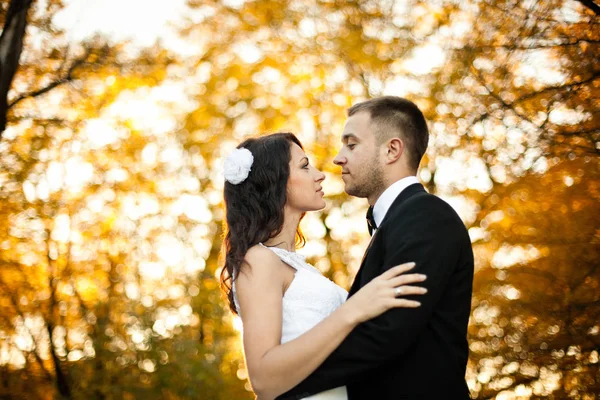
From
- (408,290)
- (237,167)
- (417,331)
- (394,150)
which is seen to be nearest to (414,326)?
(417,331)

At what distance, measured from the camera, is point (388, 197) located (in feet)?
11.5

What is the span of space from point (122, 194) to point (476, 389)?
7.05 m

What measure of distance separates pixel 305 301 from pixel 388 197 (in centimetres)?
70

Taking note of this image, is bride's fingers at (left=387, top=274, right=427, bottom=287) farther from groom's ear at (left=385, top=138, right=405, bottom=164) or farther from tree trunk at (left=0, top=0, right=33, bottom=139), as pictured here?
tree trunk at (left=0, top=0, right=33, bottom=139)

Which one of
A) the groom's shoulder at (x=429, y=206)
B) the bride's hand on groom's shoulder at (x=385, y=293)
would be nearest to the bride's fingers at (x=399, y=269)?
the bride's hand on groom's shoulder at (x=385, y=293)

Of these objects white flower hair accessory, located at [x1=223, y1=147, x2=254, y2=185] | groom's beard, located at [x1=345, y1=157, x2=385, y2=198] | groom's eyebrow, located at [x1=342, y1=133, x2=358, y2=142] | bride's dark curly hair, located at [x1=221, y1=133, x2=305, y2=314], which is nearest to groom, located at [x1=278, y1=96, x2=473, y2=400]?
groom's beard, located at [x1=345, y1=157, x2=385, y2=198]

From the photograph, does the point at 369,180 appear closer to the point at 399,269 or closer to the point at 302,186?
the point at 302,186

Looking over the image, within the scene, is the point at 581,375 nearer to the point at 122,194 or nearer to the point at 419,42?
the point at 419,42

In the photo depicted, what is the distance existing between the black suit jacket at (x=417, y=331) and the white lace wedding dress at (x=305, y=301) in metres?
0.37

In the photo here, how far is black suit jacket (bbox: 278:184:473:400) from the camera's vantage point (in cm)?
293

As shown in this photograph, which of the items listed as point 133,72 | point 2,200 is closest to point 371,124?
point 133,72

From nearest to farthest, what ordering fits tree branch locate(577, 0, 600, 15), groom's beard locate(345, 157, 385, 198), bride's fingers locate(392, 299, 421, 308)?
bride's fingers locate(392, 299, 421, 308)
groom's beard locate(345, 157, 385, 198)
tree branch locate(577, 0, 600, 15)

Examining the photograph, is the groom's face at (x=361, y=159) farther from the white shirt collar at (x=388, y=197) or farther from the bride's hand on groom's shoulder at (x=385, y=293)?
the bride's hand on groom's shoulder at (x=385, y=293)

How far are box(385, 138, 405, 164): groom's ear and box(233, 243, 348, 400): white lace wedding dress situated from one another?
0.75 meters
